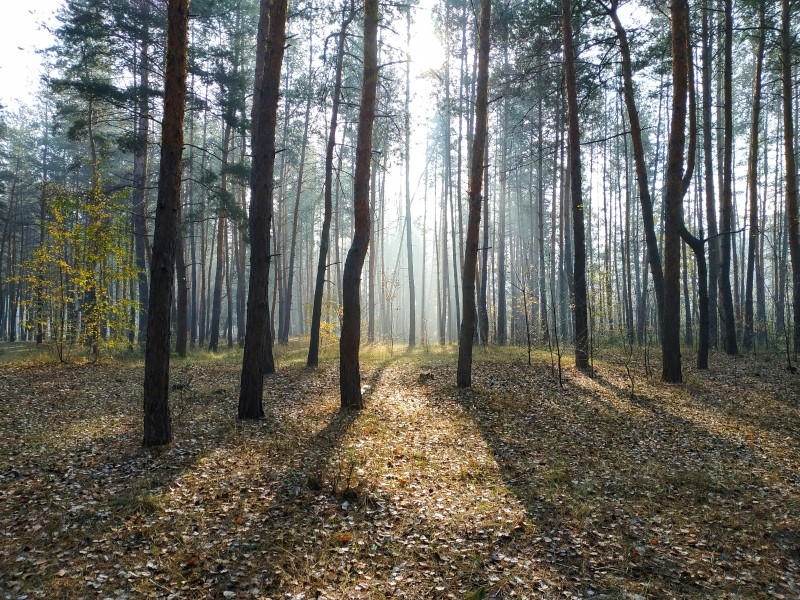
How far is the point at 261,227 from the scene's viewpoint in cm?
852

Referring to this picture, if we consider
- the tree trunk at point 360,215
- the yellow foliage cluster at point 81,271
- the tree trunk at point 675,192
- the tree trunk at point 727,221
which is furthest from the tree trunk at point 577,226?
the yellow foliage cluster at point 81,271

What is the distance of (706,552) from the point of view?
445 cm

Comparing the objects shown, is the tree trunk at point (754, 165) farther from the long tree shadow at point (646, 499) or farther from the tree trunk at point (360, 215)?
the tree trunk at point (360, 215)

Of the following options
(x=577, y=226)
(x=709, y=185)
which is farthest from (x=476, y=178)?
(x=709, y=185)

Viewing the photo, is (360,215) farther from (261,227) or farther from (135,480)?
(135,480)

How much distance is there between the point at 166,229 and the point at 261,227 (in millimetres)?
2108

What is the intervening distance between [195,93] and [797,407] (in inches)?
758

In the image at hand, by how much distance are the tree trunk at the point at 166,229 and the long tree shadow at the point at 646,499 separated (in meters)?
5.27

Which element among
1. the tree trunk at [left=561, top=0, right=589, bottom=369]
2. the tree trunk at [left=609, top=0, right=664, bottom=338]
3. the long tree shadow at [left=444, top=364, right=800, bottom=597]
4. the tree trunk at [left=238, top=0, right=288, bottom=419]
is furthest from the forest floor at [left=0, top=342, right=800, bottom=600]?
the tree trunk at [left=609, top=0, right=664, bottom=338]

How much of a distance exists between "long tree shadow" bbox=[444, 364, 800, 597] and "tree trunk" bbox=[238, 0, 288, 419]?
14.5ft

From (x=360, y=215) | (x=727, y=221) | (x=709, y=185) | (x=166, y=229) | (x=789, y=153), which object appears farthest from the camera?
(x=709, y=185)

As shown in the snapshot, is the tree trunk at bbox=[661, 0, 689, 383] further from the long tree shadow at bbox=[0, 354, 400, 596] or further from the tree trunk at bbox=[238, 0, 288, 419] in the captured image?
the tree trunk at bbox=[238, 0, 288, 419]

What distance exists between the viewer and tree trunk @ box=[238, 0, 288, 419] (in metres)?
8.31

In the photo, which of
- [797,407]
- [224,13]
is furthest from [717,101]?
[224,13]
